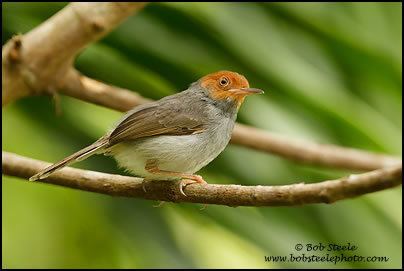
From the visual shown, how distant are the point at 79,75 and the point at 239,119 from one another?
2.77 feet

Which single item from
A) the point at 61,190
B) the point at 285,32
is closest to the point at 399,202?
the point at 285,32

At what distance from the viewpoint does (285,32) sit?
3.84m

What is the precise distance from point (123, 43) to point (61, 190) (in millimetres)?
746

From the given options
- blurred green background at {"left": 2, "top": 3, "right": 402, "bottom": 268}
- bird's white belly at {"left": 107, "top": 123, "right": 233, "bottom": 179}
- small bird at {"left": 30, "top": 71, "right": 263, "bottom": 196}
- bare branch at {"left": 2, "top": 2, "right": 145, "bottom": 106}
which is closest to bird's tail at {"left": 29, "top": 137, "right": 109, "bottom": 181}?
small bird at {"left": 30, "top": 71, "right": 263, "bottom": 196}

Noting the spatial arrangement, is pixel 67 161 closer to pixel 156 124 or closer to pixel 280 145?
pixel 156 124

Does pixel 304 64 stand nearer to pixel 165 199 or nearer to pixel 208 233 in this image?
pixel 208 233

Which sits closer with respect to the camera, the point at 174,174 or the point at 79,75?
the point at 174,174

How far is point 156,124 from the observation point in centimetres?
330

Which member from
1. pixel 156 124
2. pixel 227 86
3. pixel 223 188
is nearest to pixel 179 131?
pixel 156 124

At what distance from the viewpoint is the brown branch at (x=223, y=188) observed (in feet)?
6.09

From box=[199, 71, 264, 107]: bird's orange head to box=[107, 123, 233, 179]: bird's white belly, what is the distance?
5.3 inches

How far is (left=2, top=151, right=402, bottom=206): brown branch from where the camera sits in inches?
73.0

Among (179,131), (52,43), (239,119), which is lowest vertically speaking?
(239,119)

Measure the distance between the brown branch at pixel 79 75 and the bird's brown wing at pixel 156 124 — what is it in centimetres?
39
